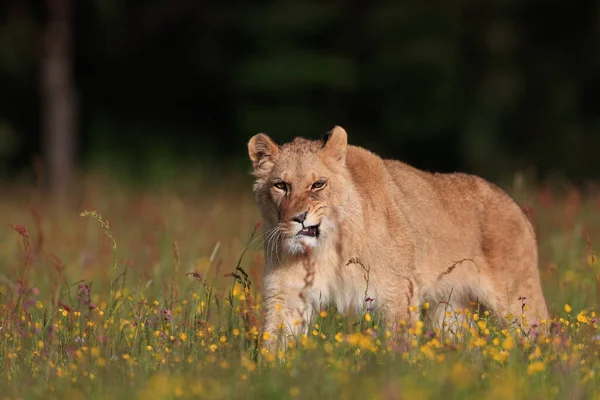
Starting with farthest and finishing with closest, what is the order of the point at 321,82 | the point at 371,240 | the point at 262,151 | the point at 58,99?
the point at 321,82, the point at 58,99, the point at 262,151, the point at 371,240

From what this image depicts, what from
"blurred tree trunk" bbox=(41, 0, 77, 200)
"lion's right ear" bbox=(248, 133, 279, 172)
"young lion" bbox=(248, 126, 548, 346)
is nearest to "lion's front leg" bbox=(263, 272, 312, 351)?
"young lion" bbox=(248, 126, 548, 346)

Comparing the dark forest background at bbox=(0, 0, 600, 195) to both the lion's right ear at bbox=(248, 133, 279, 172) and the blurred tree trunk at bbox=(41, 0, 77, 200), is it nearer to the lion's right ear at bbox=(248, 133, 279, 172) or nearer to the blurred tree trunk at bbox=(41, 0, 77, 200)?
the blurred tree trunk at bbox=(41, 0, 77, 200)

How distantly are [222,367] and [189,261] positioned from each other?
15.2 ft

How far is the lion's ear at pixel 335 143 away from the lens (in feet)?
22.0

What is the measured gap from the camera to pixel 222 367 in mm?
5281

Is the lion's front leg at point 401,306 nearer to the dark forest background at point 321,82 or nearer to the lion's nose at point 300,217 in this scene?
the lion's nose at point 300,217

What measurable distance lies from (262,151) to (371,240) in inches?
36.0

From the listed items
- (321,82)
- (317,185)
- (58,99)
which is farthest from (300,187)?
(321,82)

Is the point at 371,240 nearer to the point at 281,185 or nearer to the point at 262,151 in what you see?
the point at 281,185

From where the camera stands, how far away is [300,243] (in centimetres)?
640

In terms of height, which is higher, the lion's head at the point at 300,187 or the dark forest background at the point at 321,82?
the dark forest background at the point at 321,82

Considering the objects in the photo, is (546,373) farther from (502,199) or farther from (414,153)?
(414,153)

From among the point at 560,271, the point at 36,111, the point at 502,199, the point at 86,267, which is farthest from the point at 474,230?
the point at 36,111

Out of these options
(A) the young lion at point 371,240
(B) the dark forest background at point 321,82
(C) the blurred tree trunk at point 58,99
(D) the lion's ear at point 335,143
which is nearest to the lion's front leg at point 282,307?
(A) the young lion at point 371,240
